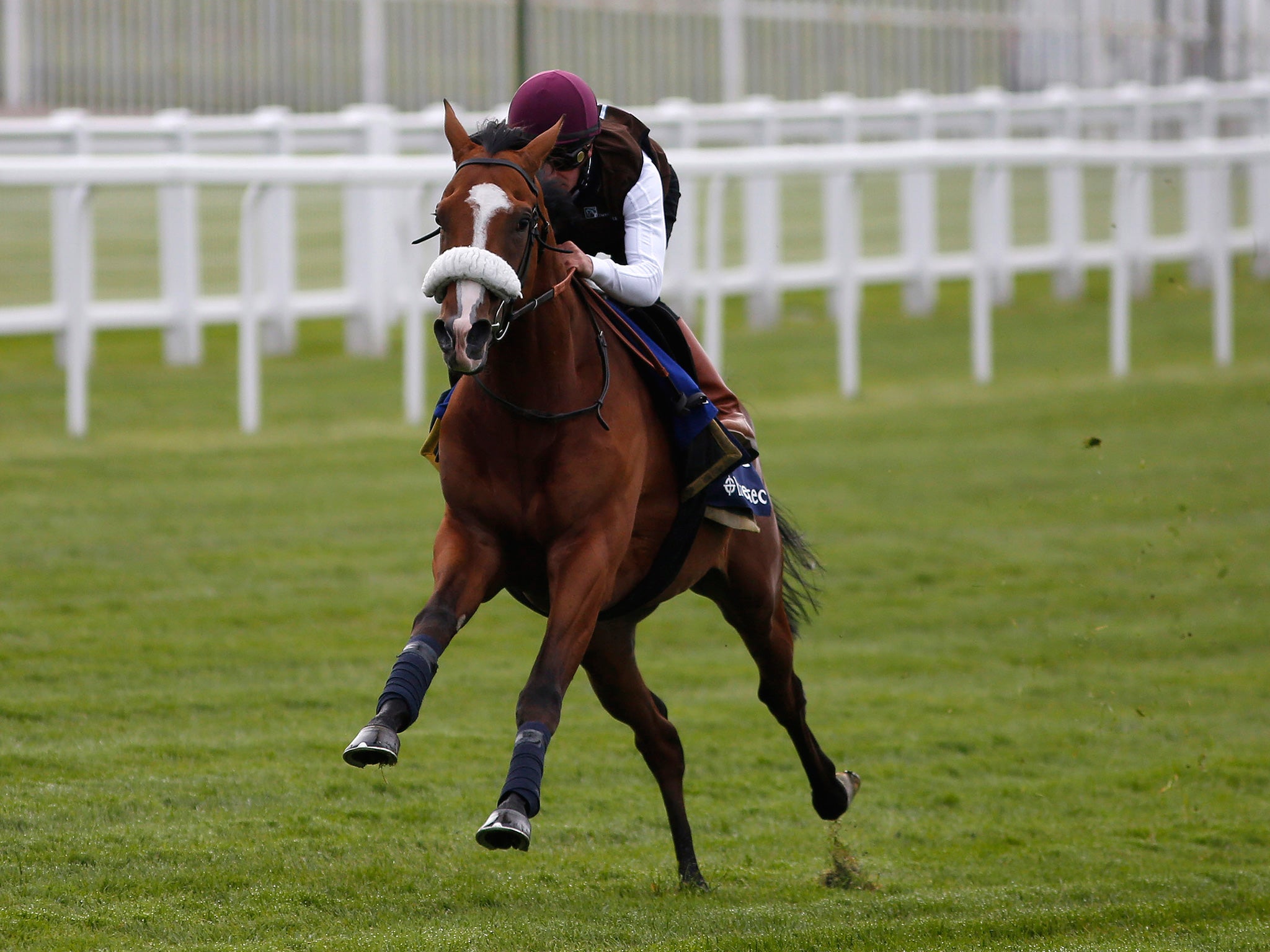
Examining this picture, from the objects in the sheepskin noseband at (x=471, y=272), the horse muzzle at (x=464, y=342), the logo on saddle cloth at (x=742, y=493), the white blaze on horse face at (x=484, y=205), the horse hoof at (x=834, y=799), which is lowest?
the horse hoof at (x=834, y=799)

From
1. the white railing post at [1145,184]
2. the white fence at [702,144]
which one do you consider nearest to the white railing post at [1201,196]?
Result: the white fence at [702,144]

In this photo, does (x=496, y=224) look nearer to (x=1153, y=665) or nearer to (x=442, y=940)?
(x=442, y=940)

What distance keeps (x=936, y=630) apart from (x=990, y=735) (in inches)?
53.3

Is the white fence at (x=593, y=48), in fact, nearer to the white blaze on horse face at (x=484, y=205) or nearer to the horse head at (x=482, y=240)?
the horse head at (x=482, y=240)

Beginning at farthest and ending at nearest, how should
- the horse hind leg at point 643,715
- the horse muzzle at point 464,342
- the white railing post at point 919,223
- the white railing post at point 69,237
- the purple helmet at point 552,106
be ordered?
the white railing post at point 919,223
the white railing post at point 69,237
the horse hind leg at point 643,715
the purple helmet at point 552,106
the horse muzzle at point 464,342

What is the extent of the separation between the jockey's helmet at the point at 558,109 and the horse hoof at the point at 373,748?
4.71 ft

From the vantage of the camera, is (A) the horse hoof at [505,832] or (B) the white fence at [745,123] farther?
(B) the white fence at [745,123]

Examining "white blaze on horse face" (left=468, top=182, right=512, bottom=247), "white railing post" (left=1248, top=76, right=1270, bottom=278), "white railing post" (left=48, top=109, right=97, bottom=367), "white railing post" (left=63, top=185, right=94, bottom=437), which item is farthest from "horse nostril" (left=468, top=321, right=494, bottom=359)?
"white railing post" (left=1248, top=76, right=1270, bottom=278)

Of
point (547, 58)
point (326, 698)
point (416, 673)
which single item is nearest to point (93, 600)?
point (326, 698)

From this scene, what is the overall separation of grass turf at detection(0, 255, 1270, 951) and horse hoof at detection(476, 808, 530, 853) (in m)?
0.63

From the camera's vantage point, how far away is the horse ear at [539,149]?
3.92 m

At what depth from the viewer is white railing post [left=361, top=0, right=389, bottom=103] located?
53.5ft

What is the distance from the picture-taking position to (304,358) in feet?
46.0

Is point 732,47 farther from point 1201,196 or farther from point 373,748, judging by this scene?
point 373,748
